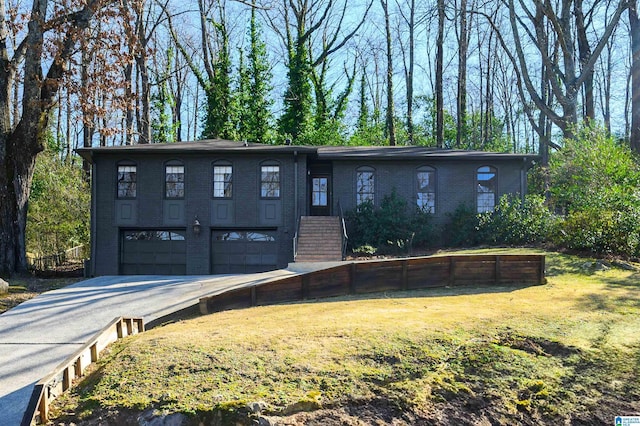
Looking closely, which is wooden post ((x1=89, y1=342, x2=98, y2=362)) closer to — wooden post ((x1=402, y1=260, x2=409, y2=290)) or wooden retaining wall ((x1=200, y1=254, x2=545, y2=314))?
wooden retaining wall ((x1=200, y1=254, x2=545, y2=314))

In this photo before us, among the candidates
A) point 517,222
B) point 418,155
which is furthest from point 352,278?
point 418,155

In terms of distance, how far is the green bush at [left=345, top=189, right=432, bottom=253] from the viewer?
19016 millimetres

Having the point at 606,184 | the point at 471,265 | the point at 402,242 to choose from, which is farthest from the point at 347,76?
the point at 471,265

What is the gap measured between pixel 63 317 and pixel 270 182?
10732 millimetres

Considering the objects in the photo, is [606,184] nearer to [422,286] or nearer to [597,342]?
[422,286]

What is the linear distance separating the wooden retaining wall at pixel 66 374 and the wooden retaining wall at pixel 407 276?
4.09m

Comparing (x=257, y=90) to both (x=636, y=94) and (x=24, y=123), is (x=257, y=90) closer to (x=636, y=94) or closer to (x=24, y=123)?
(x=24, y=123)

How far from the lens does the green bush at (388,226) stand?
19.0 meters

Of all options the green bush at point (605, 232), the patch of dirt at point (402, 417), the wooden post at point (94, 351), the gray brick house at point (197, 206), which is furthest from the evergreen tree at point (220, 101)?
the patch of dirt at point (402, 417)

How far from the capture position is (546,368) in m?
5.32

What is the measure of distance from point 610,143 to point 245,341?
1432 centimetres

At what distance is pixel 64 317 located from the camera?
10227mm

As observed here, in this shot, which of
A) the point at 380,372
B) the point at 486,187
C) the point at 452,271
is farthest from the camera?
the point at 486,187

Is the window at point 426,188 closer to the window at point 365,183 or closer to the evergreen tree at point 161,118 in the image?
the window at point 365,183
